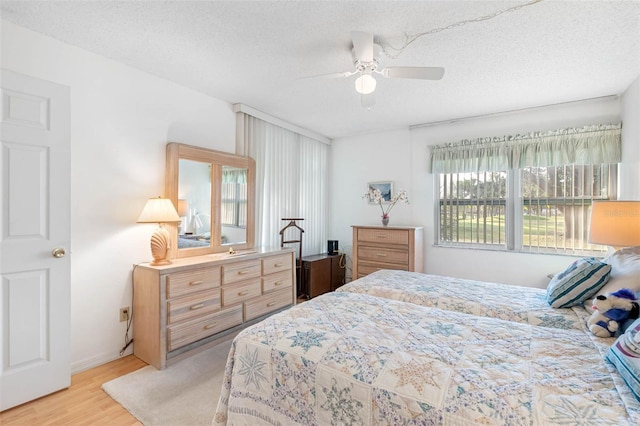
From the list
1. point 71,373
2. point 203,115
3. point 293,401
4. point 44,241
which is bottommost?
point 71,373

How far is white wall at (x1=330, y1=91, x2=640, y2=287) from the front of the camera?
3205 millimetres

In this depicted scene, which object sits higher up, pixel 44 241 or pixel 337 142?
pixel 337 142

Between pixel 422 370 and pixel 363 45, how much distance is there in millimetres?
1881

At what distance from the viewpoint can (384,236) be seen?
4.02 metres

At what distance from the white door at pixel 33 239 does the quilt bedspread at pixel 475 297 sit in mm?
2092

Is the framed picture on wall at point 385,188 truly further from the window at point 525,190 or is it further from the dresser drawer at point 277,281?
the dresser drawer at point 277,281

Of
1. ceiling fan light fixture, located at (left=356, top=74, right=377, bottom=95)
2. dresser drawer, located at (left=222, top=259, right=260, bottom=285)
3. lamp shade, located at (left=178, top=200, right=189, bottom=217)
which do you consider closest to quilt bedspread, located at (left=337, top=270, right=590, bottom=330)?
dresser drawer, located at (left=222, top=259, right=260, bottom=285)

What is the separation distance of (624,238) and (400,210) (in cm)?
254

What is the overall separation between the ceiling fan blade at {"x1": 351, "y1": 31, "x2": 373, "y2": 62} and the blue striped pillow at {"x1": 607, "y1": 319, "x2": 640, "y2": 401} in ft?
6.31

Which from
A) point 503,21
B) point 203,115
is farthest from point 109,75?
point 503,21

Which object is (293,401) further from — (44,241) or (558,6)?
(558,6)

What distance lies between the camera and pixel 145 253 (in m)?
2.75

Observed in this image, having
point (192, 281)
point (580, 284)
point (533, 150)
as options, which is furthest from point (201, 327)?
point (533, 150)

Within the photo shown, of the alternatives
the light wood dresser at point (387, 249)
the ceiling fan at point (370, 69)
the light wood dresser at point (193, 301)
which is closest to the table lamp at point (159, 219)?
the light wood dresser at point (193, 301)
